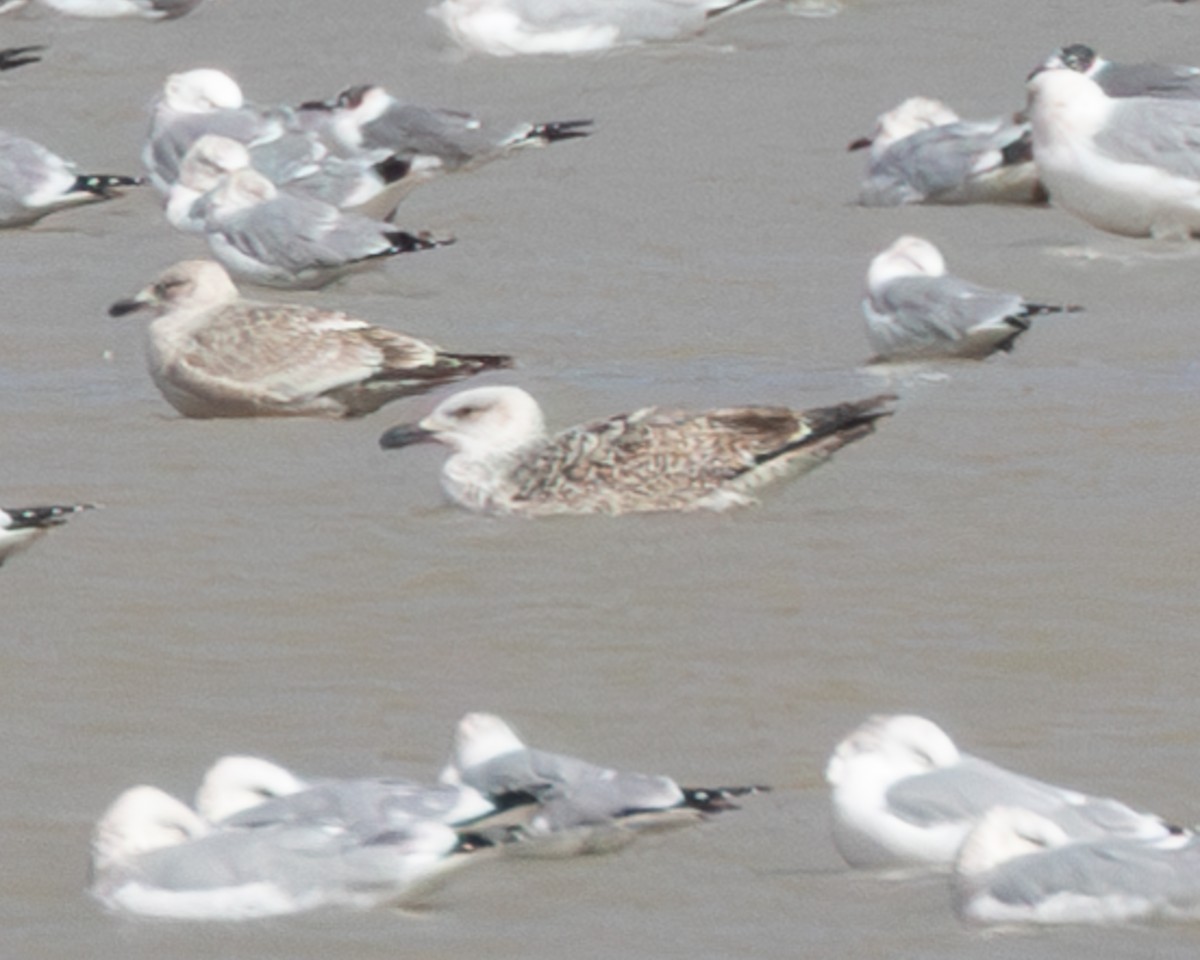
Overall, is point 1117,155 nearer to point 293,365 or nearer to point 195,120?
point 293,365

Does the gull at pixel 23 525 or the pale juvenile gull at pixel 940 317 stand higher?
the pale juvenile gull at pixel 940 317

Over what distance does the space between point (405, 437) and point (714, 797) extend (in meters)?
2.82

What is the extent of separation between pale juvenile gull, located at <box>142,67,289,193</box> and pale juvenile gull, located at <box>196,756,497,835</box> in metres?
6.72

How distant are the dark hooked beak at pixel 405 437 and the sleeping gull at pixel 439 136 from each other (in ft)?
12.8

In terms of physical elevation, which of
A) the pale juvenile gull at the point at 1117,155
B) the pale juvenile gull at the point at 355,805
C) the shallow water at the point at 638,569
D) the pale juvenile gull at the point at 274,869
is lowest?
the shallow water at the point at 638,569

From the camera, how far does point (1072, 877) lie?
204 inches

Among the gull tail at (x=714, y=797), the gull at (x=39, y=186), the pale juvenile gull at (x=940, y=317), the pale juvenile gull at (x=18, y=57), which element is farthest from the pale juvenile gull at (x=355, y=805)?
the pale juvenile gull at (x=18, y=57)

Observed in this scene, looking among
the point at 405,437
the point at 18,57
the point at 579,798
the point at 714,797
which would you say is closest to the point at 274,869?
the point at 579,798

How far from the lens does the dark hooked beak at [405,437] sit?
27.5ft

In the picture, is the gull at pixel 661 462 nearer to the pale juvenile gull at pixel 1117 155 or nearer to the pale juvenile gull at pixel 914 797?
the pale juvenile gull at pixel 914 797

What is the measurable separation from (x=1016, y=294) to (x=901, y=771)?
14.6ft

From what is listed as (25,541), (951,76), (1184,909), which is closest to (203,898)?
(1184,909)

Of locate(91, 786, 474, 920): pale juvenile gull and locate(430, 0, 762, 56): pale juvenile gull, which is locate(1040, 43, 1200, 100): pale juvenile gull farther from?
locate(91, 786, 474, 920): pale juvenile gull

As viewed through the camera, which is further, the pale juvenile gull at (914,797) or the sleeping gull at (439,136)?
the sleeping gull at (439,136)
